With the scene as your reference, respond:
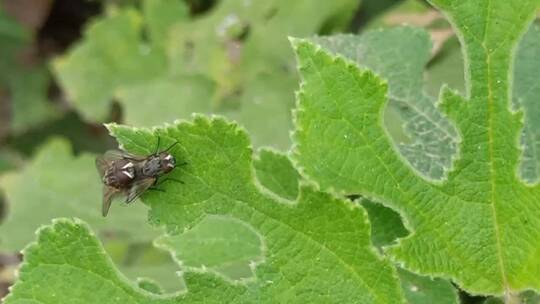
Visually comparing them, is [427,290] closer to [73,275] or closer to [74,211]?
[73,275]

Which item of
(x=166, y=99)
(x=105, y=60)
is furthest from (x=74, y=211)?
(x=105, y=60)

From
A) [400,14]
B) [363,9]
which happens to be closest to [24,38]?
[363,9]

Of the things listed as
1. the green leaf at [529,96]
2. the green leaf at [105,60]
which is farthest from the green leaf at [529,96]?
the green leaf at [105,60]

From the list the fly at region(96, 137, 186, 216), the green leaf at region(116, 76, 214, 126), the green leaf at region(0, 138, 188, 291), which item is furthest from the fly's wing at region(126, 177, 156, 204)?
the green leaf at region(116, 76, 214, 126)

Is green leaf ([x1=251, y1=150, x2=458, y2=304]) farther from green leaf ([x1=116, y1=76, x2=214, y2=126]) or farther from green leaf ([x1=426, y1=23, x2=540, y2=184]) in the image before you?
green leaf ([x1=116, y1=76, x2=214, y2=126])

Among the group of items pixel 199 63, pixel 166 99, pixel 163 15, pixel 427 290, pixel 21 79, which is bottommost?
pixel 427 290
